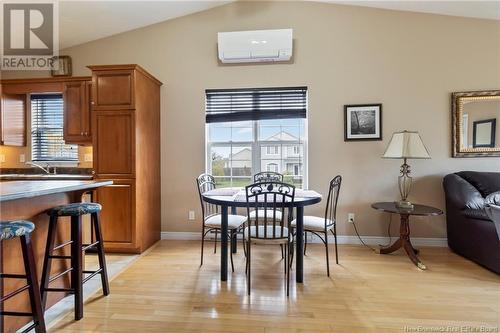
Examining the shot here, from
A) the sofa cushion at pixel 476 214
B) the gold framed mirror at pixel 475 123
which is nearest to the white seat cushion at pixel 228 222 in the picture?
the sofa cushion at pixel 476 214

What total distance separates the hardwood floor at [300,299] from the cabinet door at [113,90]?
69.1 inches

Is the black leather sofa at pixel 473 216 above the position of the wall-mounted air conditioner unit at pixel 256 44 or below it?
below

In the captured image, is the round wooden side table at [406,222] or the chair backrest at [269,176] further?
the chair backrest at [269,176]

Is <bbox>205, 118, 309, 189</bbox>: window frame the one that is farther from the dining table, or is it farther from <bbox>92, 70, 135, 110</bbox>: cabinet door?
the dining table

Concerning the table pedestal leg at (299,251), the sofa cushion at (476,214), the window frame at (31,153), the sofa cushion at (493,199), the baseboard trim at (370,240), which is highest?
the window frame at (31,153)

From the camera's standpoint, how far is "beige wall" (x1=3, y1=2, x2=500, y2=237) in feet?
11.1

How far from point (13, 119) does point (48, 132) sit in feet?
1.48

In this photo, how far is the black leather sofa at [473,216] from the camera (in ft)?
8.61

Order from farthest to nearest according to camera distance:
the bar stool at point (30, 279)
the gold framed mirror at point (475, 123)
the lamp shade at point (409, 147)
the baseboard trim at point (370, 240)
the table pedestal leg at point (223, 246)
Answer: the baseboard trim at point (370, 240) < the gold framed mirror at point (475, 123) < the lamp shade at point (409, 147) < the table pedestal leg at point (223, 246) < the bar stool at point (30, 279)

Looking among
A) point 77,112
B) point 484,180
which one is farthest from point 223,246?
point 484,180

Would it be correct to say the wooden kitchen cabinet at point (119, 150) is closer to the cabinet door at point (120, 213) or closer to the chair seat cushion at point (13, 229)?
the cabinet door at point (120, 213)

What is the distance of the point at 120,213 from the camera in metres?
3.11

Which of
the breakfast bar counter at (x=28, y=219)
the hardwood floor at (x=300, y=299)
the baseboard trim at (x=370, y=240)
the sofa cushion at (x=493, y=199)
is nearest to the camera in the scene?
the breakfast bar counter at (x=28, y=219)

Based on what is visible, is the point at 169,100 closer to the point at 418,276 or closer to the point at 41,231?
the point at 41,231
